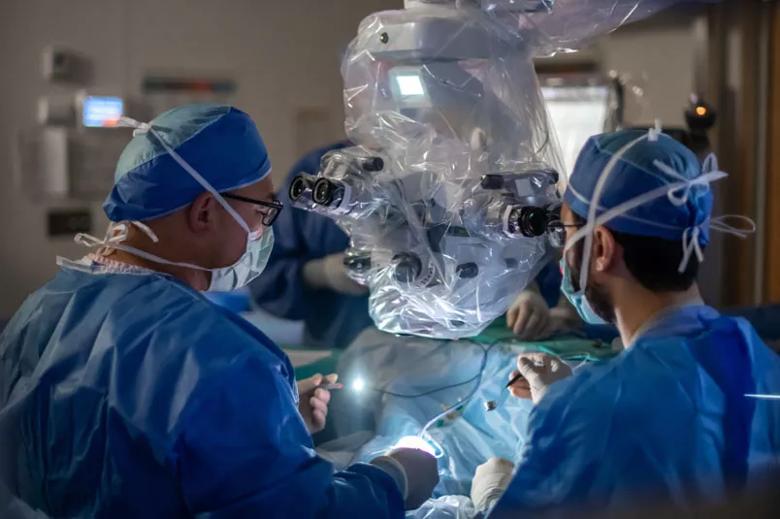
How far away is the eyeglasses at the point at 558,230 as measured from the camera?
1212mm

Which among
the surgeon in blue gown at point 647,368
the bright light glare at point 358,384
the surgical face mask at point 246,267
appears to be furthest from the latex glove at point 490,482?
the surgical face mask at point 246,267

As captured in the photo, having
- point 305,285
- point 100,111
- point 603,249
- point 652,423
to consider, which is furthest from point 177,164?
point 100,111

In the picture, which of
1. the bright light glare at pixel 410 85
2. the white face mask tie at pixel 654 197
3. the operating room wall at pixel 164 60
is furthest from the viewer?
the operating room wall at pixel 164 60

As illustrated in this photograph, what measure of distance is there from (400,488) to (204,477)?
0.94 feet

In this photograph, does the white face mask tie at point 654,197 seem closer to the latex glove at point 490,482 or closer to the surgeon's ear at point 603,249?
the surgeon's ear at point 603,249

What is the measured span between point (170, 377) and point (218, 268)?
0.26 metres

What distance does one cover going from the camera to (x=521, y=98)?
1398 millimetres

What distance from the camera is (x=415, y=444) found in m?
1.37

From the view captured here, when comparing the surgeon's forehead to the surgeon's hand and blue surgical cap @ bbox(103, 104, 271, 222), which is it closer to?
blue surgical cap @ bbox(103, 104, 271, 222)

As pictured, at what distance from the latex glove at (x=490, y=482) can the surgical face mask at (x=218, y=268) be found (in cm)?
49

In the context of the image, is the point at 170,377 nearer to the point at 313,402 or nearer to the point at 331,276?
the point at 313,402

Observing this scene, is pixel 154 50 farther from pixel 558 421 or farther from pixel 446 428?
pixel 558 421

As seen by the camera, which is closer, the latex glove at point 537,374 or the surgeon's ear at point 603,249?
the surgeon's ear at point 603,249

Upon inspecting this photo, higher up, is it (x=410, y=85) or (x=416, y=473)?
(x=410, y=85)
